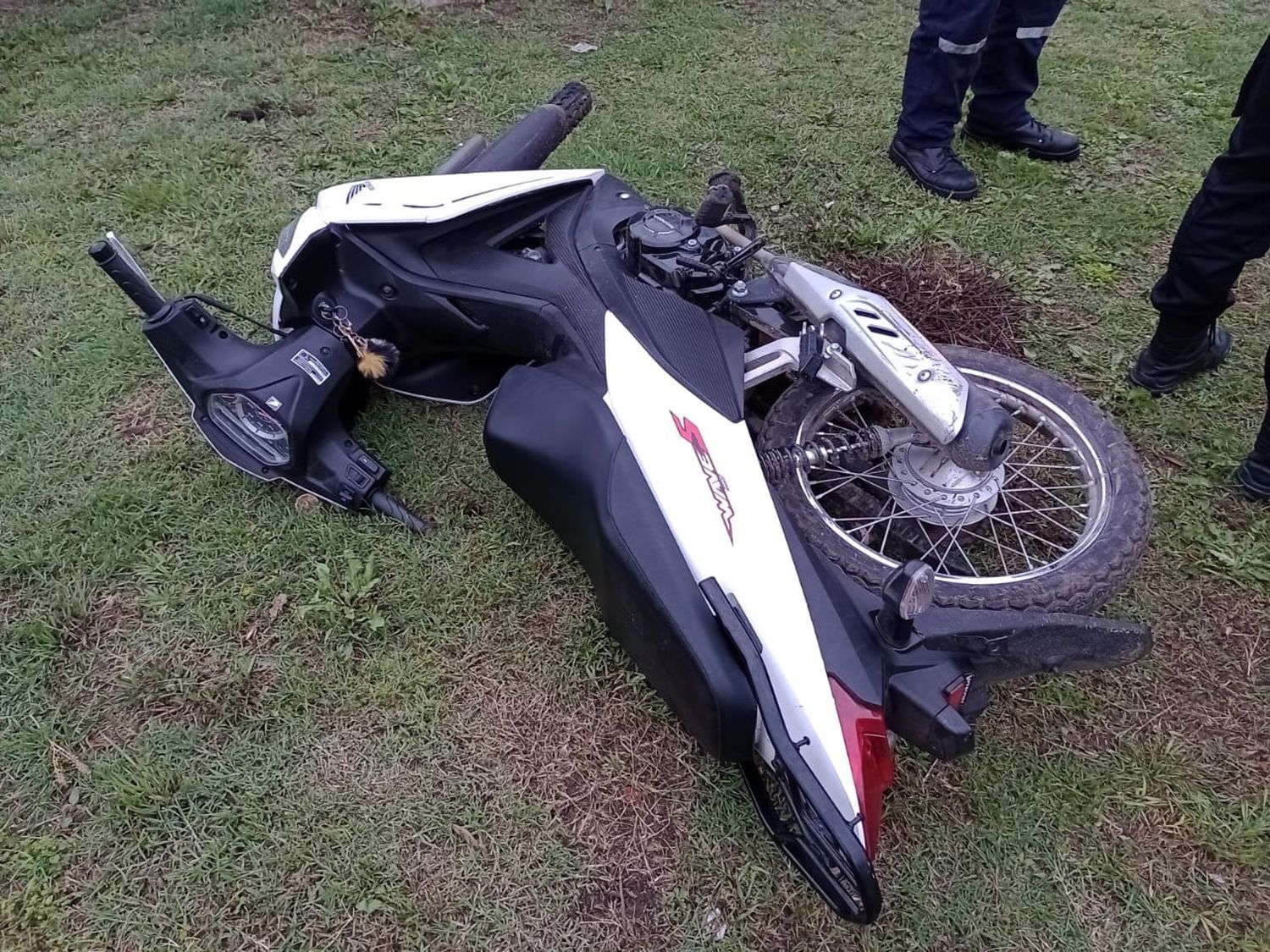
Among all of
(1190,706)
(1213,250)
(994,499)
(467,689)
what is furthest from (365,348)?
(1213,250)

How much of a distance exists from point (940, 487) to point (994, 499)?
6.2 inches

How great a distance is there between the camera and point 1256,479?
2.67 m

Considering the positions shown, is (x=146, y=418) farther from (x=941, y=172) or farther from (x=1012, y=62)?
(x=1012, y=62)

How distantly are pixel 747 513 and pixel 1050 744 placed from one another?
944 mm

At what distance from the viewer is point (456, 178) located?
8.43 ft

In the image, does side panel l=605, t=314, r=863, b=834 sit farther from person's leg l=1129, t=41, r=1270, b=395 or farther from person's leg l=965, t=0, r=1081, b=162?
person's leg l=965, t=0, r=1081, b=162

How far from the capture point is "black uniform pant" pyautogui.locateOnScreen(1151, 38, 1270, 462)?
254 cm

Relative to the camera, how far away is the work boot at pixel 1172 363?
2959mm

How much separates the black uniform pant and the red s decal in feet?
5.51

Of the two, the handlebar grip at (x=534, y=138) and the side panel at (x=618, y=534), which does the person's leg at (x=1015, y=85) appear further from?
the side panel at (x=618, y=534)

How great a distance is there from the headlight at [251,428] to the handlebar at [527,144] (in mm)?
964

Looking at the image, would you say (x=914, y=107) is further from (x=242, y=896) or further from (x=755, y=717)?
(x=242, y=896)

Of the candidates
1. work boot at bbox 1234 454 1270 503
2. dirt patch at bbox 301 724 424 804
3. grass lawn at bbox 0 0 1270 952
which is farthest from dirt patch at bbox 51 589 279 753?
work boot at bbox 1234 454 1270 503

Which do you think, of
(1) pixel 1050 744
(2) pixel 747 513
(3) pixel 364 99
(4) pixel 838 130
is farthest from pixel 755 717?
(3) pixel 364 99
